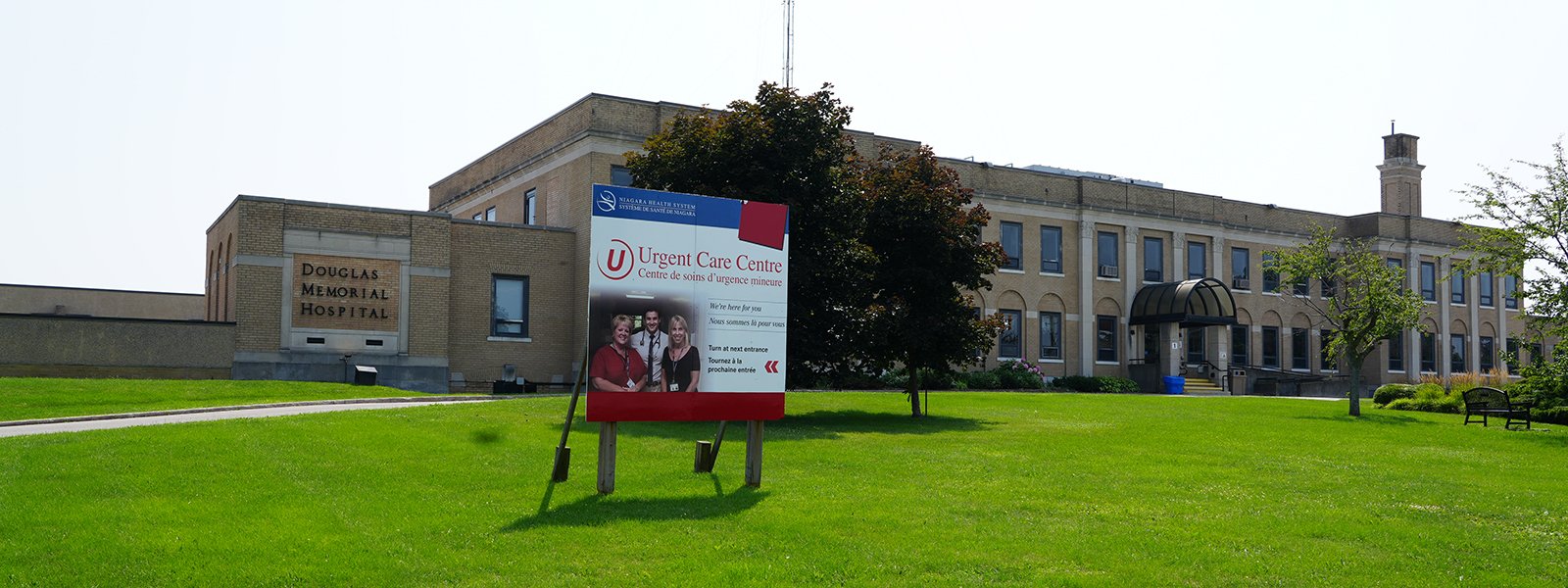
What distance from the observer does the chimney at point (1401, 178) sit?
204 ft

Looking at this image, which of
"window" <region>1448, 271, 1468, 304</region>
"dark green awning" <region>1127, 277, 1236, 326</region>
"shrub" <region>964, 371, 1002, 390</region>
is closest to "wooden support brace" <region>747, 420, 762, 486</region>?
"shrub" <region>964, 371, 1002, 390</region>

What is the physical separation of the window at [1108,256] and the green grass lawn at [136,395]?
3089cm

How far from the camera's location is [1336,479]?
13.6 metres

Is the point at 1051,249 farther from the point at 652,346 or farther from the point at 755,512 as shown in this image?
the point at 755,512

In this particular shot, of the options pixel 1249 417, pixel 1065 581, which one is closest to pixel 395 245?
pixel 1249 417

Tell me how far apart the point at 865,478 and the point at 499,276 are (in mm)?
25527

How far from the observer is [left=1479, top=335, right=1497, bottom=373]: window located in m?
62.0

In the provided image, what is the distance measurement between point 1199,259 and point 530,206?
28.4m

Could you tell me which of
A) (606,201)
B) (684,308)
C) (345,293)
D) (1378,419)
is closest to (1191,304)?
(1378,419)

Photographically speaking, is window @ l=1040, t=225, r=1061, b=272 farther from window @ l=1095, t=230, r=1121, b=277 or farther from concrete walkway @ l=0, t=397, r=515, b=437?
concrete walkway @ l=0, t=397, r=515, b=437

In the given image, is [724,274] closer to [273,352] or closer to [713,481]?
[713,481]

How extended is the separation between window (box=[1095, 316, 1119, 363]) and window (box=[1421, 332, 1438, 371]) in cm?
1933

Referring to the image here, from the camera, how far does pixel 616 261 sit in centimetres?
1193

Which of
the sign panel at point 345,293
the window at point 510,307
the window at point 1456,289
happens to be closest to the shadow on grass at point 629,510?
the sign panel at point 345,293
